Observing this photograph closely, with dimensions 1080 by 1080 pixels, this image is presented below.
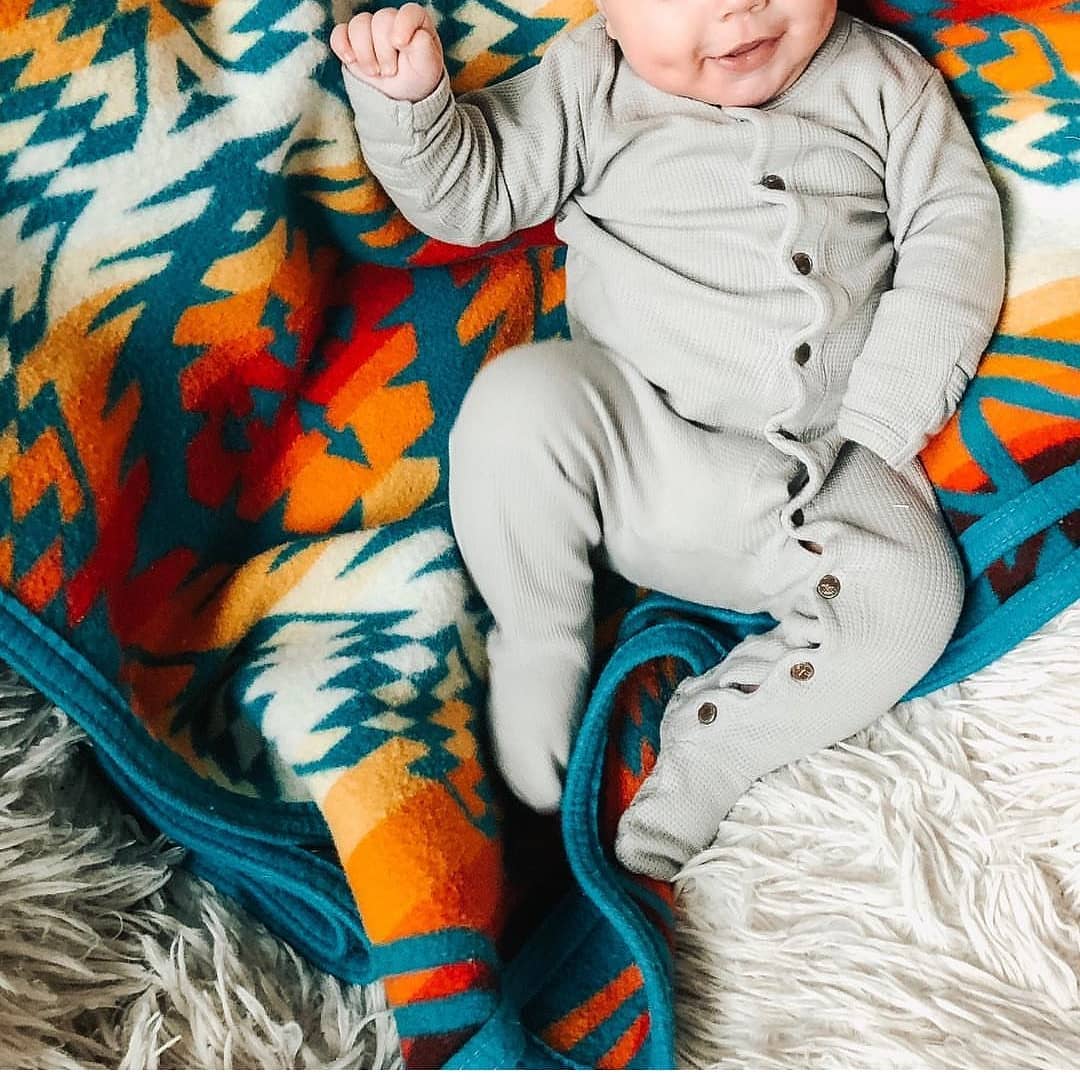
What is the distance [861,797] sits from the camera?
75cm

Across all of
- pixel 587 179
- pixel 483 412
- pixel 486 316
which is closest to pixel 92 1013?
pixel 483 412

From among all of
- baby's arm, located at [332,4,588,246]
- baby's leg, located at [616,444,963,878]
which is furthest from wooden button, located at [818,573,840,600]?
baby's arm, located at [332,4,588,246]

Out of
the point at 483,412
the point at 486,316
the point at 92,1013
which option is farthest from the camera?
the point at 486,316

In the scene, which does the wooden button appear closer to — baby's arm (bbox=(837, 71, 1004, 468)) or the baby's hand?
baby's arm (bbox=(837, 71, 1004, 468))

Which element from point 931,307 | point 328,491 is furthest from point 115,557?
point 931,307

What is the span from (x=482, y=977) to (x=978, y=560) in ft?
1.50

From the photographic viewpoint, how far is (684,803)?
0.77 m

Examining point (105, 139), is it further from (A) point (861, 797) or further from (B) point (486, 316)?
(A) point (861, 797)

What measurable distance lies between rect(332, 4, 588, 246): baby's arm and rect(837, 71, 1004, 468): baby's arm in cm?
26

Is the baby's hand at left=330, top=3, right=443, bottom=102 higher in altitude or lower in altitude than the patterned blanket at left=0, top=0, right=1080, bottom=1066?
higher

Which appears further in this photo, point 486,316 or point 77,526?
point 486,316

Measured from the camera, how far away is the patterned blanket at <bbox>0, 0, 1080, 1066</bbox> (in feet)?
2.27

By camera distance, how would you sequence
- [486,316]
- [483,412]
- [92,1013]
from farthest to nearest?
[486,316] < [483,412] < [92,1013]

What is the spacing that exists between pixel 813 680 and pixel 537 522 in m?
0.22
